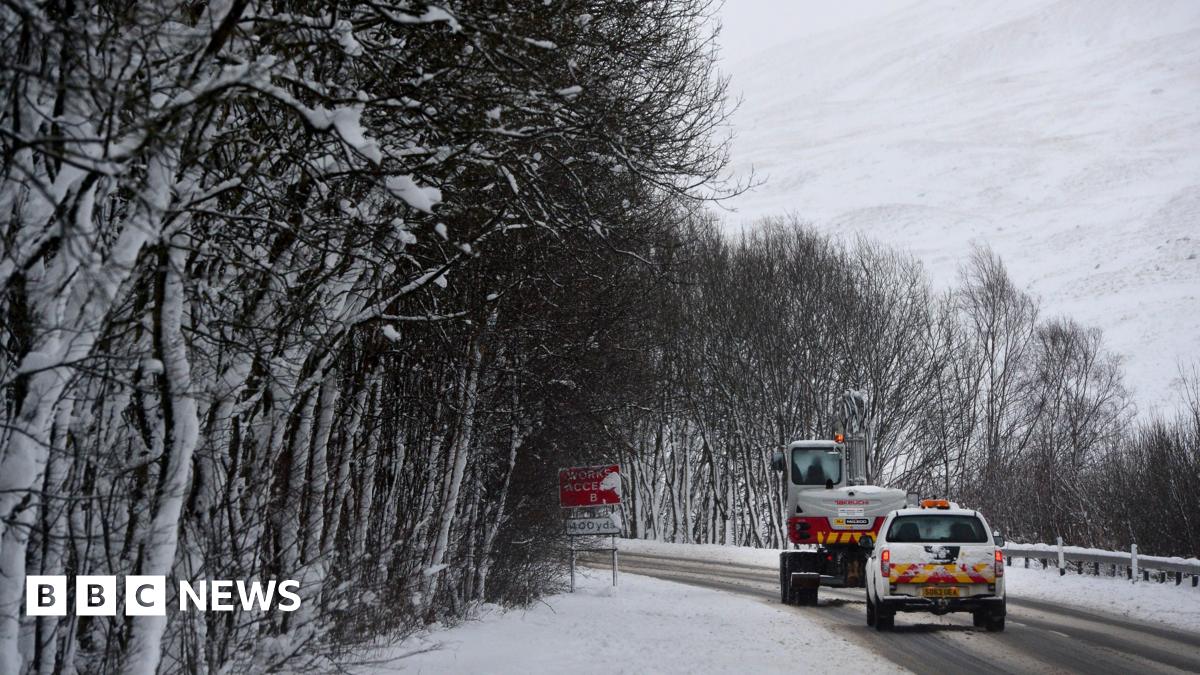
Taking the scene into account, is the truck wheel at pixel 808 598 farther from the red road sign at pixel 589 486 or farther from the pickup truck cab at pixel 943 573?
the pickup truck cab at pixel 943 573

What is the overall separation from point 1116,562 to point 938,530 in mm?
9351

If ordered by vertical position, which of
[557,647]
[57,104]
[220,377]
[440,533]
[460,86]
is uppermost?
[460,86]

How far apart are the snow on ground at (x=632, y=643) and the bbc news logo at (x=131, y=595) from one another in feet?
5.62

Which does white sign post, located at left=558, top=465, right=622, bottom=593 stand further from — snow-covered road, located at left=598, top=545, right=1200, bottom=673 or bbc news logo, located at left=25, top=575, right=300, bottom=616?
bbc news logo, located at left=25, top=575, right=300, bottom=616

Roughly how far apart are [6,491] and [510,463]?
47.3 ft

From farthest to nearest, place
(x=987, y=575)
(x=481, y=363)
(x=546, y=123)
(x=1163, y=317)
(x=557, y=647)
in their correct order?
(x=1163, y=317)
(x=987, y=575)
(x=481, y=363)
(x=557, y=647)
(x=546, y=123)

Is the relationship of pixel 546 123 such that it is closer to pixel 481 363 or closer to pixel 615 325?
pixel 481 363

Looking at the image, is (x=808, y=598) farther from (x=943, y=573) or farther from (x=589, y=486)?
(x=943, y=573)

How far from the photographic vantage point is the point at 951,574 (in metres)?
18.3

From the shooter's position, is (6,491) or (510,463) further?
(510,463)

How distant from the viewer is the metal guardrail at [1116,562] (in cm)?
2416

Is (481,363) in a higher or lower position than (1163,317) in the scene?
lower

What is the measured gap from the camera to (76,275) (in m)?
5.93

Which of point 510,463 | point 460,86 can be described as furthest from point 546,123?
point 510,463
